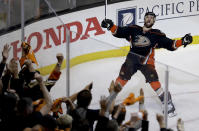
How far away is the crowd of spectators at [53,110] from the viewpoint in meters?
3.93

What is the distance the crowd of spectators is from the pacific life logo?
3081 millimetres

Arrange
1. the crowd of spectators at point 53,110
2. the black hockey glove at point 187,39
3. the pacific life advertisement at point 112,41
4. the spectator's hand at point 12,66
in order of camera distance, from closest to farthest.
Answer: the crowd of spectators at point 53,110
the spectator's hand at point 12,66
the pacific life advertisement at point 112,41
the black hockey glove at point 187,39

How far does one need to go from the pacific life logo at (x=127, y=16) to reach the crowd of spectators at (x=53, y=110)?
3.08 m

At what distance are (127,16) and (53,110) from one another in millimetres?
3654

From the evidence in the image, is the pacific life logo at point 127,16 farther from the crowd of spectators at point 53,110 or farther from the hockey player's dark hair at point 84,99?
the hockey player's dark hair at point 84,99

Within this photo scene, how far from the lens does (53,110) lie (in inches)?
199

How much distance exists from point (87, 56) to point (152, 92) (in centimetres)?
96

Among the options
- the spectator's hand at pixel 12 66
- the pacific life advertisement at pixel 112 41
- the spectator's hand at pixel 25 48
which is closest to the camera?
the spectator's hand at pixel 12 66

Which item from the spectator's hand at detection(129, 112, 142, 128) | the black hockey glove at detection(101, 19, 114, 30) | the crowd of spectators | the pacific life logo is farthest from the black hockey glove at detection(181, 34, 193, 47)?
the spectator's hand at detection(129, 112, 142, 128)

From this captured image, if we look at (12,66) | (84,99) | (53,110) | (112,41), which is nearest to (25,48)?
(12,66)

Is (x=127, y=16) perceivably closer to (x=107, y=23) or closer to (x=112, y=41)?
(x=107, y=23)

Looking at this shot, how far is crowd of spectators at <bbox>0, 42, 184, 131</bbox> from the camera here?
3930mm

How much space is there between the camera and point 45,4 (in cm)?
681

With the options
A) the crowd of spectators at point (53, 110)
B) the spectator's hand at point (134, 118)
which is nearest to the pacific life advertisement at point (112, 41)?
the crowd of spectators at point (53, 110)
